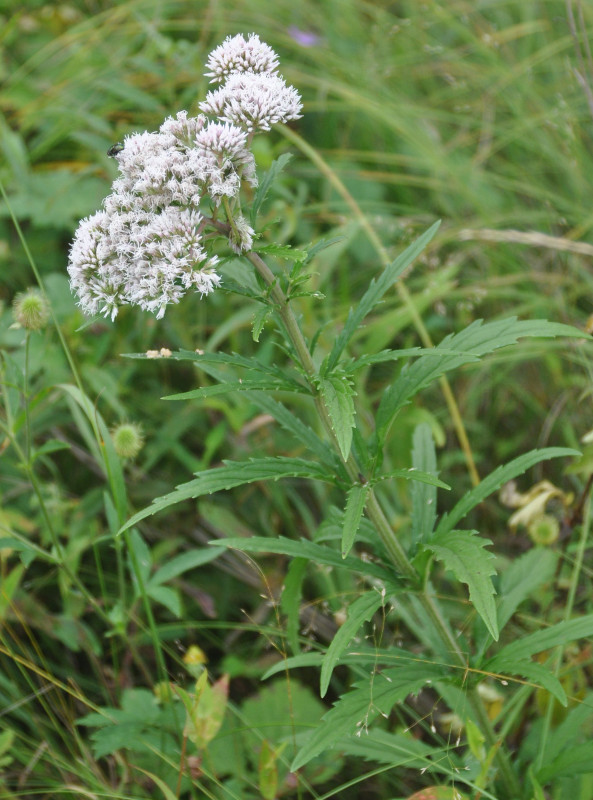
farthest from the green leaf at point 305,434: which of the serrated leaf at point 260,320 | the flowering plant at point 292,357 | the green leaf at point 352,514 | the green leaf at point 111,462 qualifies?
the green leaf at point 111,462

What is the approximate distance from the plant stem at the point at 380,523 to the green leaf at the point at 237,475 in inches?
4.0

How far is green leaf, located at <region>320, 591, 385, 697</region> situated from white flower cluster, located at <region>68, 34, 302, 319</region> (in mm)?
805

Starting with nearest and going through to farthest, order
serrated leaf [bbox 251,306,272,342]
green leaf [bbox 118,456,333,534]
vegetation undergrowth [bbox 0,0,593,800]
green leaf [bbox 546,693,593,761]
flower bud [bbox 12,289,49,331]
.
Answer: serrated leaf [bbox 251,306,272,342] → green leaf [bbox 118,456,333,534] → vegetation undergrowth [bbox 0,0,593,800] → green leaf [bbox 546,693,593,761] → flower bud [bbox 12,289,49,331]

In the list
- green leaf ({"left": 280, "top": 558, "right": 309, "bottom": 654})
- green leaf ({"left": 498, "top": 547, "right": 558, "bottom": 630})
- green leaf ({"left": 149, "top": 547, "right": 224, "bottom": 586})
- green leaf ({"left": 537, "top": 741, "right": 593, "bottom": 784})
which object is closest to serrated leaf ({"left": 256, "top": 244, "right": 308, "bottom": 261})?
green leaf ({"left": 280, "top": 558, "right": 309, "bottom": 654})

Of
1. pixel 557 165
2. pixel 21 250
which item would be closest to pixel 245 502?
pixel 21 250

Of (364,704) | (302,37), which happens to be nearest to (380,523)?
(364,704)

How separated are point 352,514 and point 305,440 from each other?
0.35m

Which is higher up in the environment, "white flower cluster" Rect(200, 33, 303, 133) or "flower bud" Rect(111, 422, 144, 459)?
"white flower cluster" Rect(200, 33, 303, 133)

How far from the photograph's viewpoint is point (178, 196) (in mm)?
1754

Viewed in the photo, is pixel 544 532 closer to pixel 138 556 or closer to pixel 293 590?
pixel 293 590

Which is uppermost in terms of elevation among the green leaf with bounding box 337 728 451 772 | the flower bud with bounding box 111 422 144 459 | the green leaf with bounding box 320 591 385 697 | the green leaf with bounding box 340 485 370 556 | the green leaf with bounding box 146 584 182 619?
the flower bud with bounding box 111 422 144 459

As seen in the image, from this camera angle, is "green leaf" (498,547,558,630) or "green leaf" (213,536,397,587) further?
"green leaf" (498,547,558,630)

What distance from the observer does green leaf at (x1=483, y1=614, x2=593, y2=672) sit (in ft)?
6.50

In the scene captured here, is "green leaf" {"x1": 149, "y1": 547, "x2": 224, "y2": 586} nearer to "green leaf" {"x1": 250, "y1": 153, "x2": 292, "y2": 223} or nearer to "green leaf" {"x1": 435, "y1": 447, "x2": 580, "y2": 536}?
"green leaf" {"x1": 435, "y1": 447, "x2": 580, "y2": 536}
